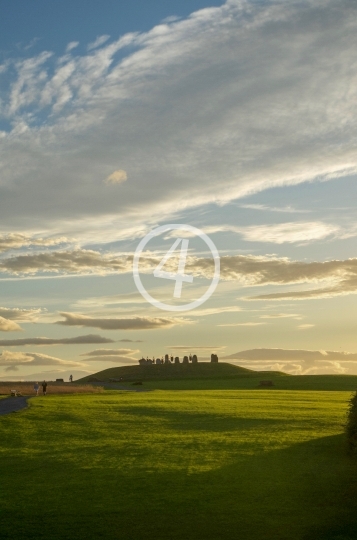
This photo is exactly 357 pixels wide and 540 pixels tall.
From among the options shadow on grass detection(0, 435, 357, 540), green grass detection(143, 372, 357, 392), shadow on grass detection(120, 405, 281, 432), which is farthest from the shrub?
green grass detection(143, 372, 357, 392)

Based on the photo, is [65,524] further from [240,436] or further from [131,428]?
[131,428]

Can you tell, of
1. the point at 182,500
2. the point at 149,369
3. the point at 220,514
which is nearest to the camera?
the point at 220,514

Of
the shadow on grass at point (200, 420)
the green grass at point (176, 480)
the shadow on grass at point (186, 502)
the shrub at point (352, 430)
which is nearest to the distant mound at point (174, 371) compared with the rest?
the shadow on grass at point (200, 420)

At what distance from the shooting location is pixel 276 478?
22.5 metres

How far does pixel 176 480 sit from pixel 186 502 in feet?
8.71

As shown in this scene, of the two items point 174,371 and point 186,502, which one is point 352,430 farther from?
point 174,371

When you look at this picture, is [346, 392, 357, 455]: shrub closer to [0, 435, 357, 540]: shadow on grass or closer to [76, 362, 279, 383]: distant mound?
[0, 435, 357, 540]: shadow on grass

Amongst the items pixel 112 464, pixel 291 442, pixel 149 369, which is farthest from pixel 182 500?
pixel 149 369

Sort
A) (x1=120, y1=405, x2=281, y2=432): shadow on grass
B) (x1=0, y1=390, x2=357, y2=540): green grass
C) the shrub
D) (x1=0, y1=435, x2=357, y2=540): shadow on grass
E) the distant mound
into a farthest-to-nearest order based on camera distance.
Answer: the distant mound < (x1=120, y1=405, x2=281, y2=432): shadow on grass < the shrub < (x1=0, y1=390, x2=357, y2=540): green grass < (x1=0, y1=435, x2=357, y2=540): shadow on grass

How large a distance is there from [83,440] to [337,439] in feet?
43.2

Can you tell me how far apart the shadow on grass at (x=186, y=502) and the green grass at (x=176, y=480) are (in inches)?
1.4

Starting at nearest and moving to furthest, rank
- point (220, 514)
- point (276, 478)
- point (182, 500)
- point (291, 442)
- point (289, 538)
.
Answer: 1. point (289, 538)
2. point (220, 514)
3. point (182, 500)
4. point (276, 478)
5. point (291, 442)

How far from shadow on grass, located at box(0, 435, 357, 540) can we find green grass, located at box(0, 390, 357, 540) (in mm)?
34

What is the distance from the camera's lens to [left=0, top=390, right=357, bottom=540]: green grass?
17064mm
